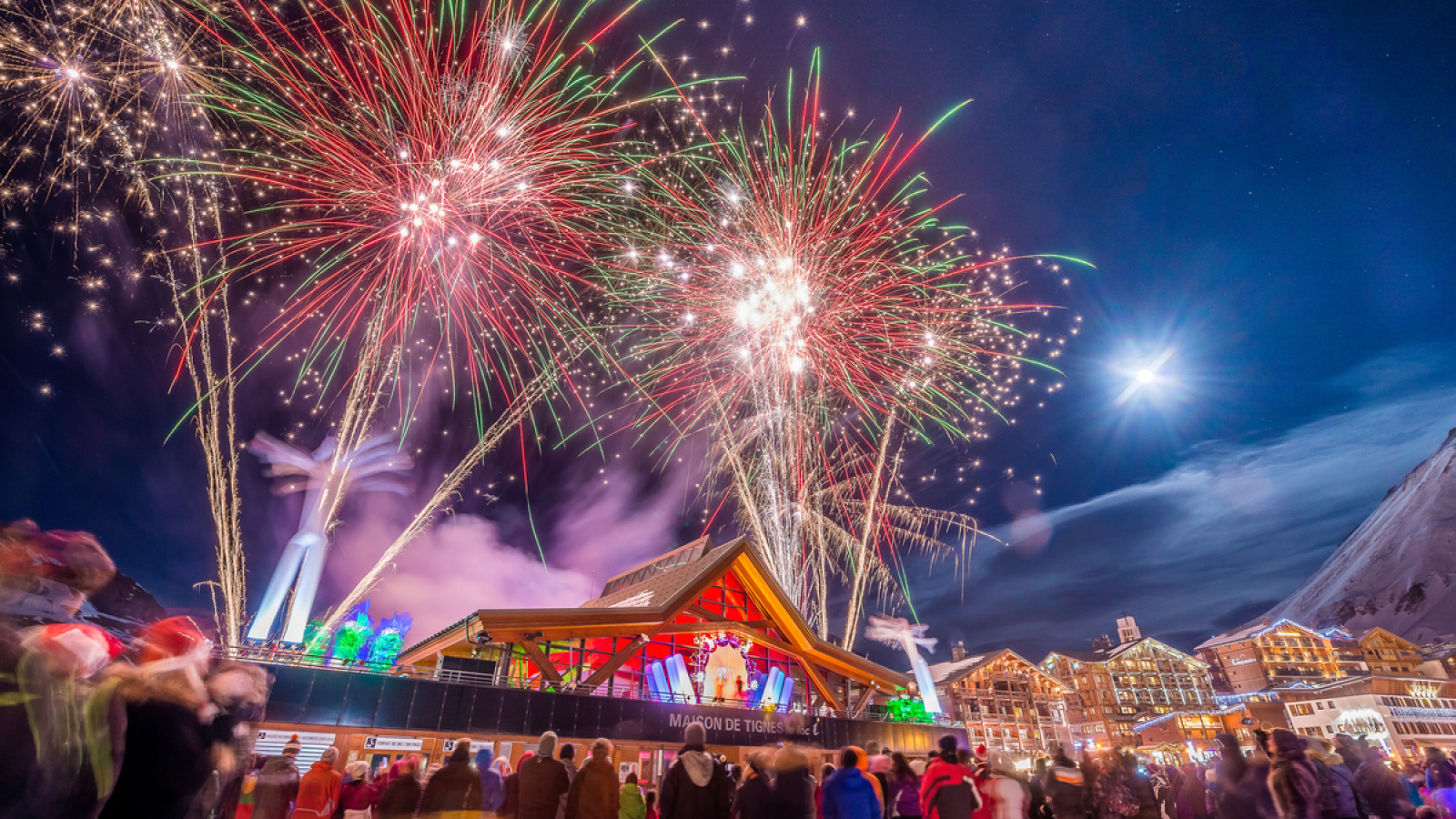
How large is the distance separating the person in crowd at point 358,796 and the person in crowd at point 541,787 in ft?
16.2

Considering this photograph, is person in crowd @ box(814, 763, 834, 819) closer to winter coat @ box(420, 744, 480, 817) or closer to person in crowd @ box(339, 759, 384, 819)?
winter coat @ box(420, 744, 480, 817)

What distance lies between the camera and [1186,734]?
176ft

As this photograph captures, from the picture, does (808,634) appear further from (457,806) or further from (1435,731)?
(1435,731)

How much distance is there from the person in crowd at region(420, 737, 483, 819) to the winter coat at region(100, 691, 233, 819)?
2390 millimetres

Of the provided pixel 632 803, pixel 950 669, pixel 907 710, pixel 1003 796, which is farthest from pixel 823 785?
pixel 950 669

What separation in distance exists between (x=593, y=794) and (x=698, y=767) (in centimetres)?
109

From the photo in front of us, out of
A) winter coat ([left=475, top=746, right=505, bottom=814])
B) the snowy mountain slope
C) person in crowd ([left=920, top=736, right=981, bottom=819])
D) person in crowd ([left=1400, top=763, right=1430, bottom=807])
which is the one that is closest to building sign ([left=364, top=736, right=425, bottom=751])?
winter coat ([left=475, top=746, right=505, bottom=814])

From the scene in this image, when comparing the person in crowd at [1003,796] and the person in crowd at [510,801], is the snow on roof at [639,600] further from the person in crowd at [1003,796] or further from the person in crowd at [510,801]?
the person in crowd at [1003,796]

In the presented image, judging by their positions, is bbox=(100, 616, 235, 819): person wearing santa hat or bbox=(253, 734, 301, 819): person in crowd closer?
bbox=(100, 616, 235, 819): person wearing santa hat

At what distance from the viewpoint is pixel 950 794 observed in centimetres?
663

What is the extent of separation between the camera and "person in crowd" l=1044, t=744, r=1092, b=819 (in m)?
7.32

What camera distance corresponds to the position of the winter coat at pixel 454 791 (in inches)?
237

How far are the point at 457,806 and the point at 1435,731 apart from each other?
69708 millimetres

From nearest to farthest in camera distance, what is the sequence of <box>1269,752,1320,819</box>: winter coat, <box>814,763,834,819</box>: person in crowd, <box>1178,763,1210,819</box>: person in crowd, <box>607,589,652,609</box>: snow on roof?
1. <box>1269,752,1320,819</box>: winter coat
2. <box>814,763,834,819</box>: person in crowd
3. <box>1178,763,1210,819</box>: person in crowd
4. <box>607,589,652,609</box>: snow on roof
